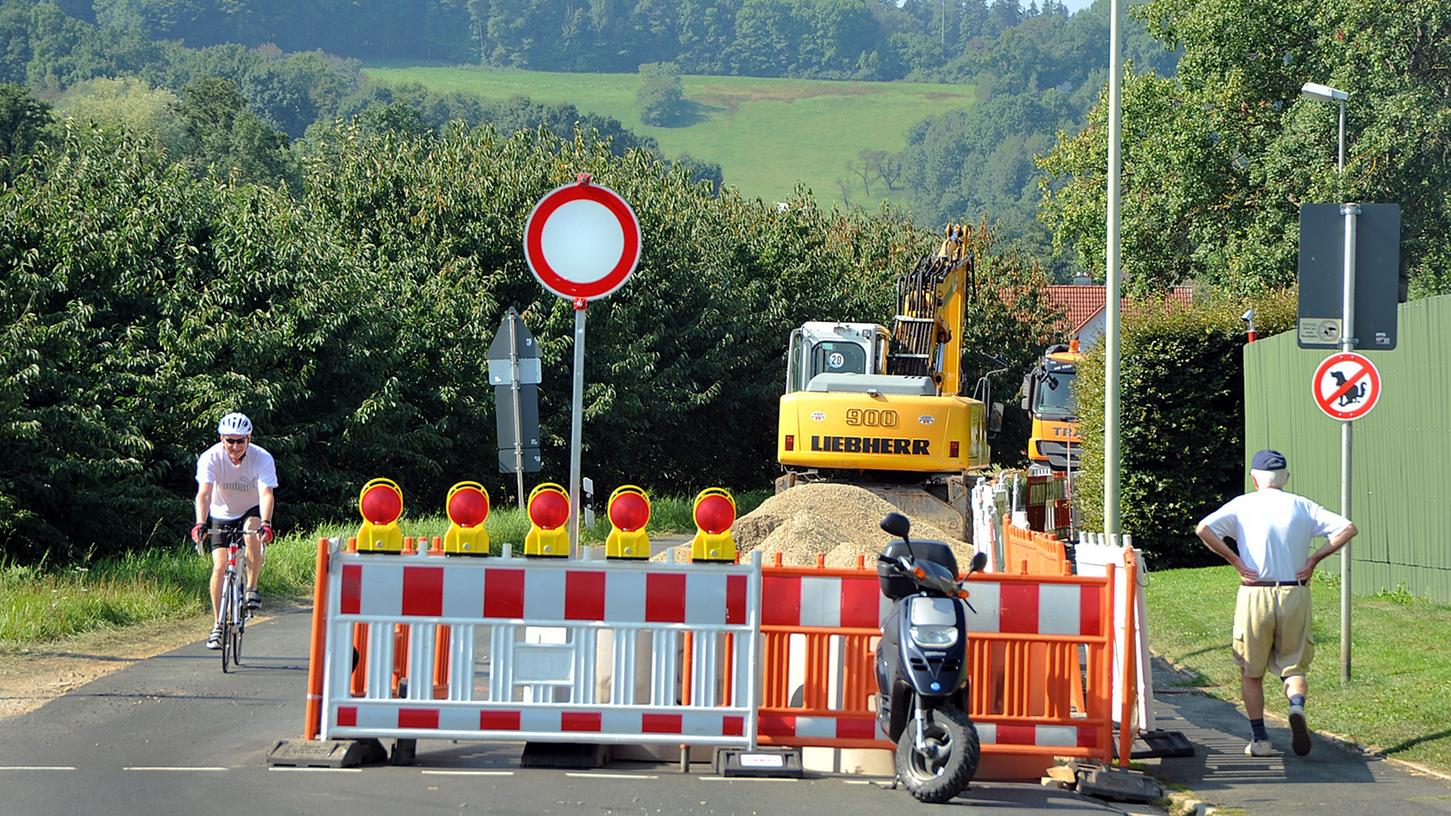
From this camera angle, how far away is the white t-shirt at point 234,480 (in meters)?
12.4

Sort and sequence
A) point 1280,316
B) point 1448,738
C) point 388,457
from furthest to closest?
point 388,457, point 1280,316, point 1448,738

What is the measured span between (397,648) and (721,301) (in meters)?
31.1

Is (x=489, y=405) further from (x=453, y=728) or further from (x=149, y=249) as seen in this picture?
(x=453, y=728)

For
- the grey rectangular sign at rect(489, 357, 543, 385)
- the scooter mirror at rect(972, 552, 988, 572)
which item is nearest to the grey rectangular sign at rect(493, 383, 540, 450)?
the grey rectangular sign at rect(489, 357, 543, 385)

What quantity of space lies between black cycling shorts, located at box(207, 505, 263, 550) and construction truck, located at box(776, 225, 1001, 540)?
429 inches

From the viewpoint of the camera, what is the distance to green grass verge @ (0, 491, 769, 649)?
13.7 m

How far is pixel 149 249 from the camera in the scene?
1064 inches

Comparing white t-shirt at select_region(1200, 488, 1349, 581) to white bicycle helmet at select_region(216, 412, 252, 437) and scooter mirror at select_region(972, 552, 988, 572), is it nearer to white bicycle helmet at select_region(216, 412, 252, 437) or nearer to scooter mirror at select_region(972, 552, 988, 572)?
scooter mirror at select_region(972, 552, 988, 572)

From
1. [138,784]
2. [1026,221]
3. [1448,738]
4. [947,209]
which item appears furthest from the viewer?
[947,209]

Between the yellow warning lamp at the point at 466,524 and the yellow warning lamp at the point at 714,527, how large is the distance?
1.01 metres

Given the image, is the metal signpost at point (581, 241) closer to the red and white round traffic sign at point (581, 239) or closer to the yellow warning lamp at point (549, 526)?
the red and white round traffic sign at point (581, 239)

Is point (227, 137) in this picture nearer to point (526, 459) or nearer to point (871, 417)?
point (871, 417)

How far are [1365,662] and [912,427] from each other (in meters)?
10.1

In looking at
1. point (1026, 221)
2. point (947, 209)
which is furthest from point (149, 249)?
point (947, 209)
